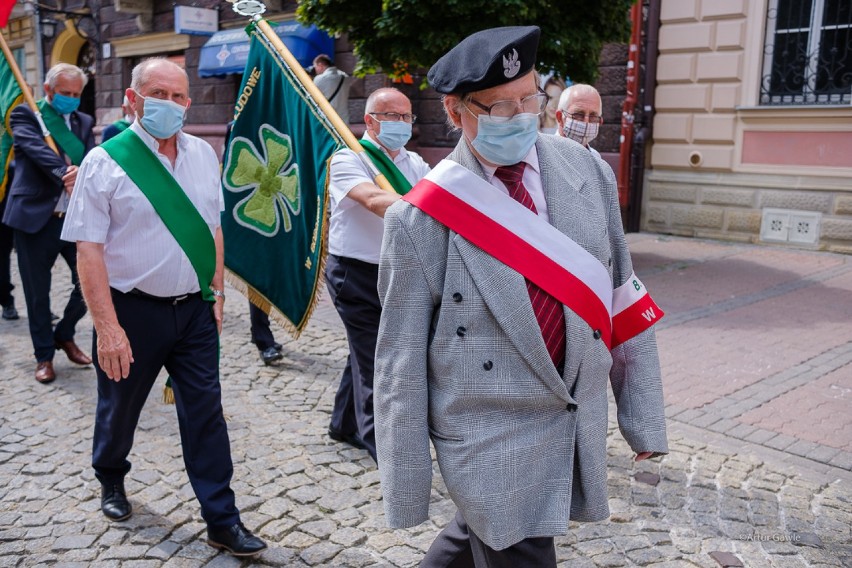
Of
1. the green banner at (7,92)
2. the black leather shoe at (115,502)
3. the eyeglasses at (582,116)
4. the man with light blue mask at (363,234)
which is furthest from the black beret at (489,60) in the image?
the green banner at (7,92)

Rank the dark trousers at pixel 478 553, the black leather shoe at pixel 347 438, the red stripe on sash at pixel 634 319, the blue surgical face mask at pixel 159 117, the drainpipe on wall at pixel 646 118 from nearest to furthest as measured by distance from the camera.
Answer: the dark trousers at pixel 478 553 < the red stripe on sash at pixel 634 319 < the blue surgical face mask at pixel 159 117 < the black leather shoe at pixel 347 438 < the drainpipe on wall at pixel 646 118

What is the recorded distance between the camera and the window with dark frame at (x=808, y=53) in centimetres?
991

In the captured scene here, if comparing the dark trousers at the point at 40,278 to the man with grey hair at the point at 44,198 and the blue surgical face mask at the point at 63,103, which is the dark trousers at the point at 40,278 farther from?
the blue surgical face mask at the point at 63,103

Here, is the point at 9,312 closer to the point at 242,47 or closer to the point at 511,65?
the point at 511,65

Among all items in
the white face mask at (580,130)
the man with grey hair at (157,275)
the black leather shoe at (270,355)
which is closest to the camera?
the man with grey hair at (157,275)

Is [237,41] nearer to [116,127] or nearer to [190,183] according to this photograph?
[116,127]

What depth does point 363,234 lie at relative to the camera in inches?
159

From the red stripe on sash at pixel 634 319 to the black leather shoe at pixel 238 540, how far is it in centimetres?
179

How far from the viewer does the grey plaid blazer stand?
2.03m

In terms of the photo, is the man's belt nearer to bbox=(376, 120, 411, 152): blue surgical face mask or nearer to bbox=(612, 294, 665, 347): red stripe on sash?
bbox=(376, 120, 411, 152): blue surgical face mask

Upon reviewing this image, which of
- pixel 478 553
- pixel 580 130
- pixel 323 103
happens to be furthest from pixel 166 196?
pixel 580 130

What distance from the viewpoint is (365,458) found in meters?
4.30

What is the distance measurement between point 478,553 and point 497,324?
62 centimetres

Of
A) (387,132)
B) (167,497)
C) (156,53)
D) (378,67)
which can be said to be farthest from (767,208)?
(156,53)
